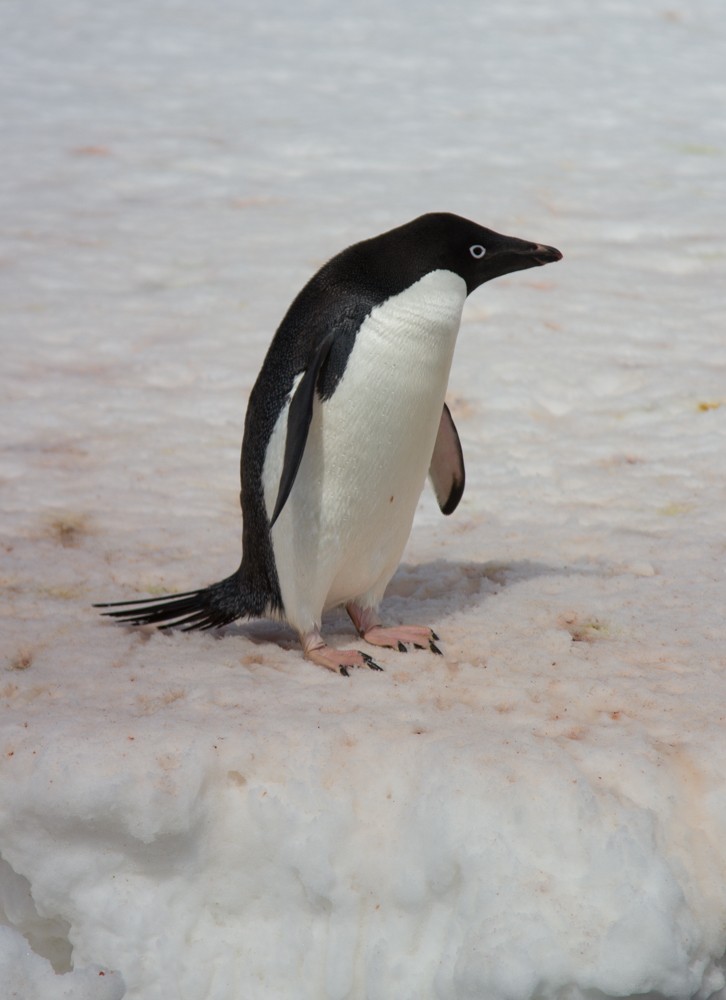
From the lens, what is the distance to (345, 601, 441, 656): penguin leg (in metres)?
2.37

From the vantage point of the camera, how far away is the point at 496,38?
26.6 feet

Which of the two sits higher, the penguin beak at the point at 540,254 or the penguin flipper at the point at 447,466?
the penguin beak at the point at 540,254

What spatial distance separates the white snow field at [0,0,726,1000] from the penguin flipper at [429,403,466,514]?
0.19 meters

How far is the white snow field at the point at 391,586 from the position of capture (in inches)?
69.9

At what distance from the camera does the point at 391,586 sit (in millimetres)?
2865

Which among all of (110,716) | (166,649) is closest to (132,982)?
(110,716)

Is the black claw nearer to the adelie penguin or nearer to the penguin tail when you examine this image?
the adelie penguin

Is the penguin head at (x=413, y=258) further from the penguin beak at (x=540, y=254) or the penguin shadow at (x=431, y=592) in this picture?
the penguin shadow at (x=431, y=592)

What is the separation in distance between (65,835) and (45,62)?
21.4 ft

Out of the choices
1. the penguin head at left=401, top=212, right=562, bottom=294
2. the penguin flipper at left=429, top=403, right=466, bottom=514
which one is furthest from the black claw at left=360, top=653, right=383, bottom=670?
the penguin head at left=401, top=212, right=562, bottom=294

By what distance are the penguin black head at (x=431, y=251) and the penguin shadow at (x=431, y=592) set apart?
73 cm

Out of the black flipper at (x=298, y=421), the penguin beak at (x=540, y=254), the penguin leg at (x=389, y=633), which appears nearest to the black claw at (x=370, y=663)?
the penguin leg at (x=389, y=633)

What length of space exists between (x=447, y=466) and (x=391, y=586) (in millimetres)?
326

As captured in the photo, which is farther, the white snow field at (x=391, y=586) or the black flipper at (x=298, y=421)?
the black flipper at (x=298, y=421)
